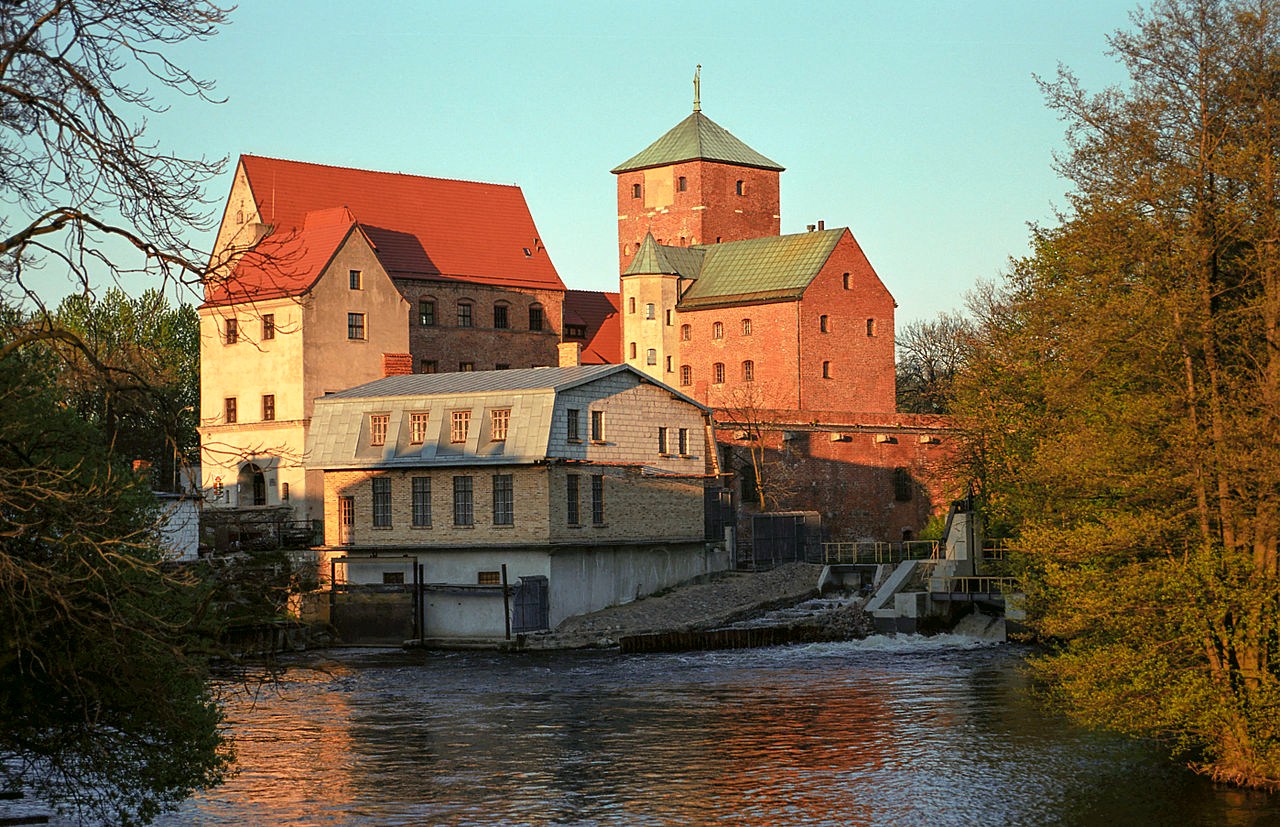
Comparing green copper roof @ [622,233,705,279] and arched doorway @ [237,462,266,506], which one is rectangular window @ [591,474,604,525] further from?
green copper roof @ [622,233,705,279]

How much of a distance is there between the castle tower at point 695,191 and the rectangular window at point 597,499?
158 feet

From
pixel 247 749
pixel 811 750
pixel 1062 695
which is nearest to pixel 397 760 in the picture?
pixel 247 749

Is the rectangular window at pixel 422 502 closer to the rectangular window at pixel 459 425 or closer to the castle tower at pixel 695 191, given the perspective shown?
the rectangular window at pixel 459 425

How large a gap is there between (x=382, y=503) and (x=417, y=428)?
2588mm

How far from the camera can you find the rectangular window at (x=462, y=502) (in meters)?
48.3

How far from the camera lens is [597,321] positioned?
8744 cm

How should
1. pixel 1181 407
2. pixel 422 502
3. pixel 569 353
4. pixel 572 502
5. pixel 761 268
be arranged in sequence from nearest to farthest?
pixel 1181 407
pixel 572 502
pixel 422 502
pixel 569 353
pixel 761 268

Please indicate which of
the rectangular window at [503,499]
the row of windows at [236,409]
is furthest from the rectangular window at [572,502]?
the row of windows at [236,409]

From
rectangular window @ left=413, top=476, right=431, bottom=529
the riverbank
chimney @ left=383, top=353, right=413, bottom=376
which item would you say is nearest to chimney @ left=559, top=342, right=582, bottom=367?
chimney @ left=383, top=353, right=413, bottom=376

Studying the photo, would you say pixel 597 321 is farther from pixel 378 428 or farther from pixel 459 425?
pixel 459 425

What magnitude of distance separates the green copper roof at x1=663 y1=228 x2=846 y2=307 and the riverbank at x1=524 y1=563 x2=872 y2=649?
26.9 metres

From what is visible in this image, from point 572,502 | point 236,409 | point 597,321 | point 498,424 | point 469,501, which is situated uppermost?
point 597,321

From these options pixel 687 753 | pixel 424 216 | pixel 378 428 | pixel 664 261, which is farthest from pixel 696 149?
pixel 687 753

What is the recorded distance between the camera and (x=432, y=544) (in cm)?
4856
